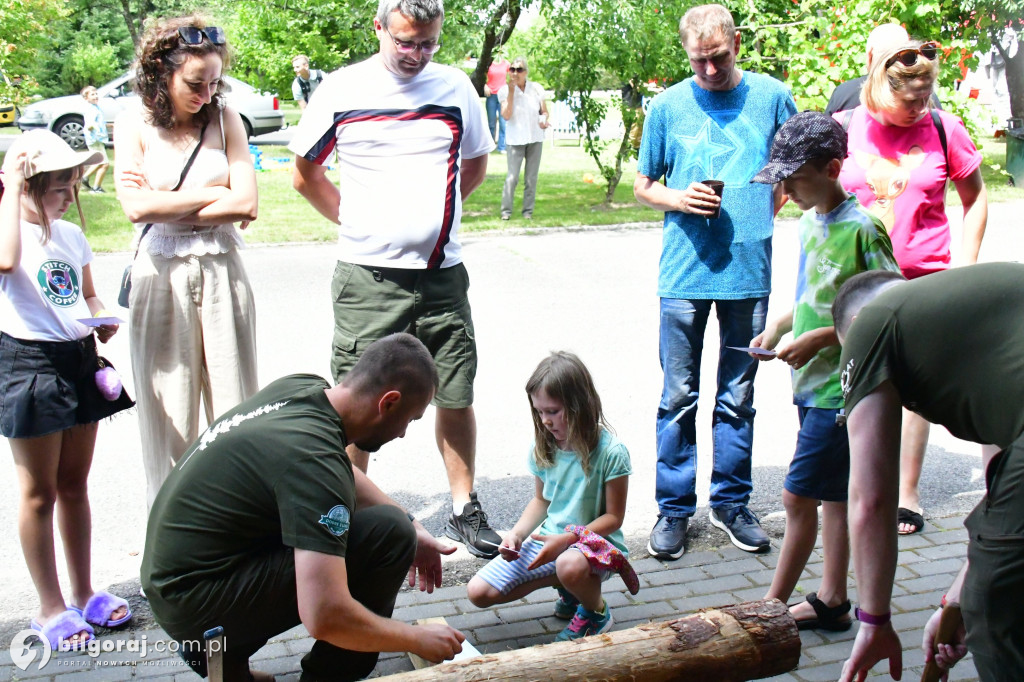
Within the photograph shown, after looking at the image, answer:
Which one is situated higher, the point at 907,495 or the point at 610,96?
the point at 610,96

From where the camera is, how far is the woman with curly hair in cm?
391

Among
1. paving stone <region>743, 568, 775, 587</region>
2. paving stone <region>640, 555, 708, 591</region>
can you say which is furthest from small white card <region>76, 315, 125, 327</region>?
paving stone <region>743, 568, 775, 587</region>

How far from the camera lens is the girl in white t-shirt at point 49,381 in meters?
3.54

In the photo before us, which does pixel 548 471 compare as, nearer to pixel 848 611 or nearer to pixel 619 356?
pixel 848 611

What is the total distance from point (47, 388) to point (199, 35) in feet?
4.91

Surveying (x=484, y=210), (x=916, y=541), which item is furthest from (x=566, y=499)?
(x=484, y=210)

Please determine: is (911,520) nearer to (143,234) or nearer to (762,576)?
(762,576)

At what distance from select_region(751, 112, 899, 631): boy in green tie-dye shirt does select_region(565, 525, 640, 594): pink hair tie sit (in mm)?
613

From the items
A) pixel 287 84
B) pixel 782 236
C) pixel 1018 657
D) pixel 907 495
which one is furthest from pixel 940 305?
pixel 287 84

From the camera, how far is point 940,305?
7.76ft

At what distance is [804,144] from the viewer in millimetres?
3492

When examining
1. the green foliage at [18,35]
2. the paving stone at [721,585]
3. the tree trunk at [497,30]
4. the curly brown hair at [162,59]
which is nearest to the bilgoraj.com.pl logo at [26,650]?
the curly brown hair at [162,59]

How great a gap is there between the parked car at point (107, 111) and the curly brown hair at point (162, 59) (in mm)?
14614

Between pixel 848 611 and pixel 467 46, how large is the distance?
12.4 meters
